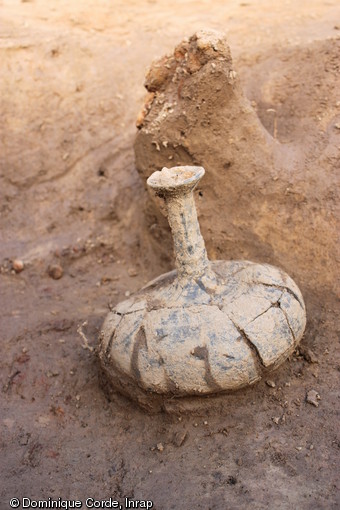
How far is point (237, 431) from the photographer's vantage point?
2.43 meters

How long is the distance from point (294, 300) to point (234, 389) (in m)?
0.55

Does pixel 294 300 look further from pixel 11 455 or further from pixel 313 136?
pixel 11 455

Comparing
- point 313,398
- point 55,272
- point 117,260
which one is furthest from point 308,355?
point 55,272

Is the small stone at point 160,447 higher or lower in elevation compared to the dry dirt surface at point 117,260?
lower

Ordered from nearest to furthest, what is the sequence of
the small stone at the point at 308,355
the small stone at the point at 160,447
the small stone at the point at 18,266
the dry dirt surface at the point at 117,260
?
the dry dirt surface at the point at 117,260, the small stone at the point at 160,447, the small stone at the point at 308,355, the small stone at the point at 18,266

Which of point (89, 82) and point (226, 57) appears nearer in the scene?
point (226, 57)

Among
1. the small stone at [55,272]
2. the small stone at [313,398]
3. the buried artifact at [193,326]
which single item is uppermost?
the buried artifact at [193,326]

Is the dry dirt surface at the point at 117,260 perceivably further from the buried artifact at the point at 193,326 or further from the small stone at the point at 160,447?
the buried artifact at the point at 193,326

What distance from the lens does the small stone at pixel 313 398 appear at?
8.12ft

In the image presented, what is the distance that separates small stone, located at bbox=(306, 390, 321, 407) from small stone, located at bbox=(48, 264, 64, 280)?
2.03 m

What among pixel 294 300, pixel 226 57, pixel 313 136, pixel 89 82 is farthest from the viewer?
pixel 89 82

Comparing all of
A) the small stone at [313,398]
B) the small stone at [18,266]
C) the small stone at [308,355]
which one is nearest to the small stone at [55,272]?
the small stone at [18,266]

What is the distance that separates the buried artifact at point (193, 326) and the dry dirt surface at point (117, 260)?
9.8 inches

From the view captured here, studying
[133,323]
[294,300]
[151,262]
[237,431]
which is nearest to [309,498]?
[237,431]
